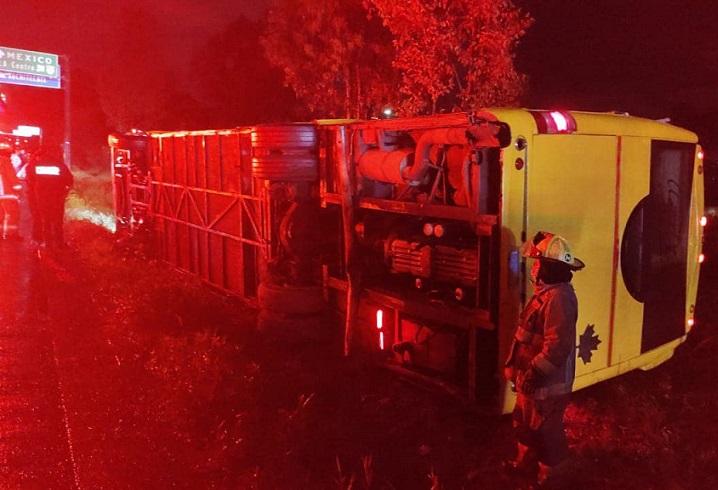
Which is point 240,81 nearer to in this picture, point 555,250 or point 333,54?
point 333,54

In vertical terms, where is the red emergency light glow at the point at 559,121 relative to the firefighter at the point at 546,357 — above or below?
above

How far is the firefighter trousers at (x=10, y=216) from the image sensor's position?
16188 mm

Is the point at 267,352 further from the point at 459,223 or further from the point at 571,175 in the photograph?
the point at 571,175

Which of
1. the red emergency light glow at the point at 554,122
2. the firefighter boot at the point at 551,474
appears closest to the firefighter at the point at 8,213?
the red emergency light glow at the point at 554,122

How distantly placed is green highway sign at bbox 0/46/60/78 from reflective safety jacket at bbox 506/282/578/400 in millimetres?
33211

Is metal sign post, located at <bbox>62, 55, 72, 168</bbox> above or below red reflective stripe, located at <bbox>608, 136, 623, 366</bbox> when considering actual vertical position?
above

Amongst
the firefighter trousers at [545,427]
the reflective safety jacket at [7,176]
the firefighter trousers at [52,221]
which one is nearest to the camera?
the firefighter trousers at [545,427]

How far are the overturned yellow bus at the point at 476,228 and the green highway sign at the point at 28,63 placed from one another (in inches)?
1174

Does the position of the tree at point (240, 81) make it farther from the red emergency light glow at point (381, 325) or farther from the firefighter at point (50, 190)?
the red emergency light glow at point (381, 325)

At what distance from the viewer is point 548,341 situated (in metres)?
3.92

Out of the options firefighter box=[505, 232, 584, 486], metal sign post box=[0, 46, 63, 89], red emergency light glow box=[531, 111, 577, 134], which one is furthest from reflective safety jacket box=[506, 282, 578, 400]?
metal sign post box=[0, 46, 63, 89]

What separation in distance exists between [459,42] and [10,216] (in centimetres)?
1124

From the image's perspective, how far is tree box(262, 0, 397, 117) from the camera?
19062mm

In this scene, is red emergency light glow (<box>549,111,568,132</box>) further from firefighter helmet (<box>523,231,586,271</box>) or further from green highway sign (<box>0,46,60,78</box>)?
green highway sign (<box>0,46,60,78</box>)
